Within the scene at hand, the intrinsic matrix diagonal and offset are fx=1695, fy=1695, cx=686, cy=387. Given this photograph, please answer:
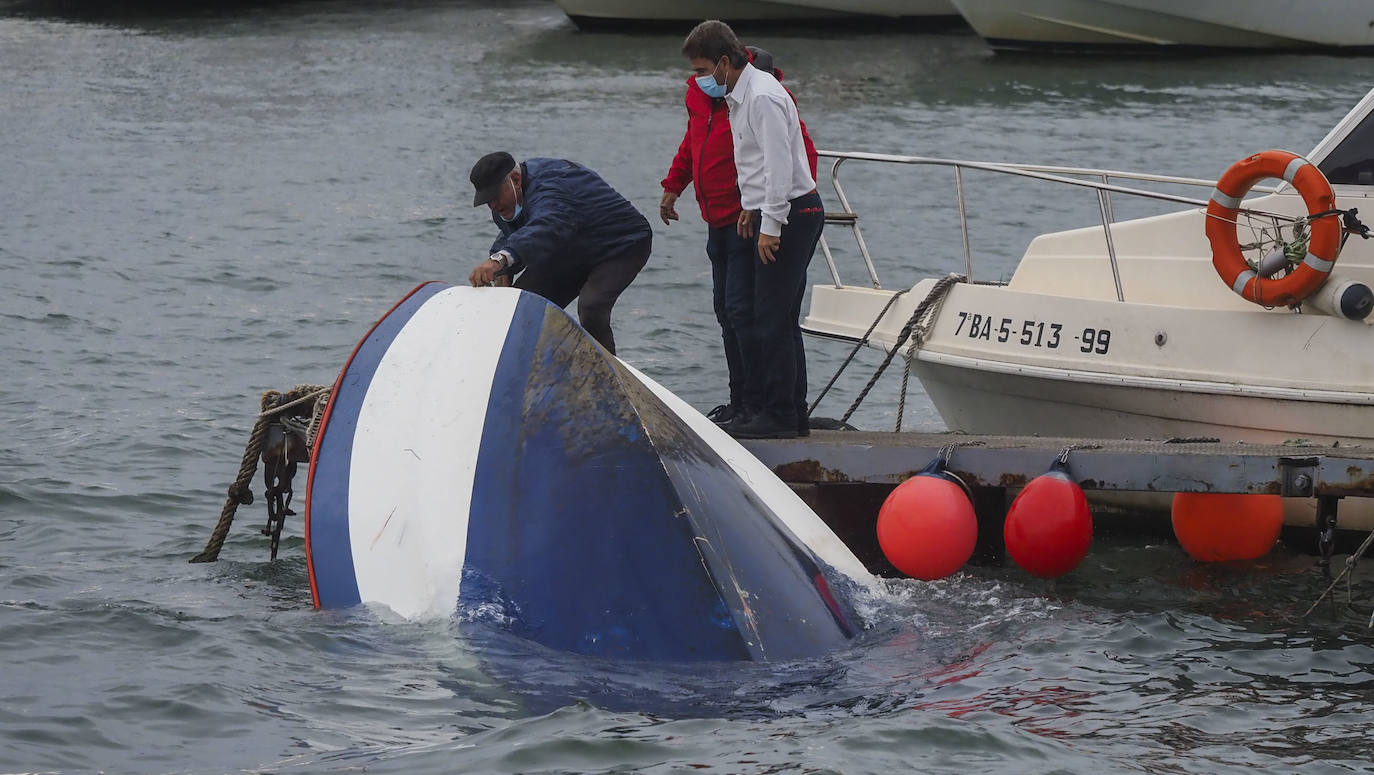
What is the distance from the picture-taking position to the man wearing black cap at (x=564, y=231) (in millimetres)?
7539

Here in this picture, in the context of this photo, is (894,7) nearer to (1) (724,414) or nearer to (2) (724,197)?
(1) (724,414)

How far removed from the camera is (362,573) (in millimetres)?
6121

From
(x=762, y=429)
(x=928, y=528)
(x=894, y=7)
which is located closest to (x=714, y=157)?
(x=762, y=429)

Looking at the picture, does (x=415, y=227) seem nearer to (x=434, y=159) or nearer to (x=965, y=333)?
(x=434, y=159)

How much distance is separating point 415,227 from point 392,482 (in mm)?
11717

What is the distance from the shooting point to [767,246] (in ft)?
23.1

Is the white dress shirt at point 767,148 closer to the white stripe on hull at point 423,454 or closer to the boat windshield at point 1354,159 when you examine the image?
the white stripe on hull at point 423,454

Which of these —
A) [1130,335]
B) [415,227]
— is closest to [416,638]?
[1130,335]

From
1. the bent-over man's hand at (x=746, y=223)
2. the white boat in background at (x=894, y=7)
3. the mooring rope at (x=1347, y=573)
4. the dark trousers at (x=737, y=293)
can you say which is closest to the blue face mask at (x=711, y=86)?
the bent-over man's hand at (x=746, y=223)

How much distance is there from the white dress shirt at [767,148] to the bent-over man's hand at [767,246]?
2 centimetres

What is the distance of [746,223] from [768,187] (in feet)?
0.69

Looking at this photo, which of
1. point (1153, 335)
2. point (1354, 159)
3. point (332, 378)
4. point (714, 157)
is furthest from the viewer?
point (332, 378)

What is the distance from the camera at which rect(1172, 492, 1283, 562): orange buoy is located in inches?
288

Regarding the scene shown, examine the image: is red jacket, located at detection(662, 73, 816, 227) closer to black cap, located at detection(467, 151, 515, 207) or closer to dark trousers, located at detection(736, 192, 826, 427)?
dark trousers, located at detection(736, 192, 826, 427)
